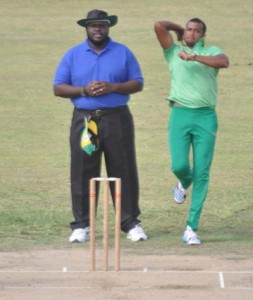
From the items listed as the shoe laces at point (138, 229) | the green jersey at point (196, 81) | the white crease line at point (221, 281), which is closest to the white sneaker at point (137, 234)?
the shoe laces at point (138, 229)

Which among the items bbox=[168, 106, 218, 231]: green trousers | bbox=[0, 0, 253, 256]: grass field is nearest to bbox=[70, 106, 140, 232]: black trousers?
bbox=[0, 0, 253, 256]: grass field

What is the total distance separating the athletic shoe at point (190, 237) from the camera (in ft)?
38.1

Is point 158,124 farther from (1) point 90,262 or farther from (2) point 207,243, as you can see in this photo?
(1) point 90,262

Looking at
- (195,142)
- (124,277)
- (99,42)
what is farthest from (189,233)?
(99,42)

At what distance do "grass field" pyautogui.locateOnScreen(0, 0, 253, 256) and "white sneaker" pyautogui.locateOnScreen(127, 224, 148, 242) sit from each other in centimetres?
10

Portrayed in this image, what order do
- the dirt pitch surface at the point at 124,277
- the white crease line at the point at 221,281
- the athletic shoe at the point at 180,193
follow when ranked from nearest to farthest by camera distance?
the dirt pitch surface at the point at 124,277 < the white crease line at the point at 221,281 < the athletic shoe at the point at 180,193

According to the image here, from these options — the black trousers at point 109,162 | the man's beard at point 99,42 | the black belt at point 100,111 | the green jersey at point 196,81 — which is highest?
the man's beard at point 99,42

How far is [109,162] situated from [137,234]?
75 cm

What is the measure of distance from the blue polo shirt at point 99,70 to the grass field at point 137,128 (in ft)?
4.42

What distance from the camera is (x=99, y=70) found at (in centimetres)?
1170

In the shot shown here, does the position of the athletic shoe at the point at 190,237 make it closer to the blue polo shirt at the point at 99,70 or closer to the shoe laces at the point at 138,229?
the shoe laces at the point at 138,229

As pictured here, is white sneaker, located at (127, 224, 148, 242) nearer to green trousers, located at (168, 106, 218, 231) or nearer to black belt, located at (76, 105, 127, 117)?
green trousers, located at (168, 106, 218, 231)

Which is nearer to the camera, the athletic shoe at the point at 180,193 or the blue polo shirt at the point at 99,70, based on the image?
the blue polo shirt at the point at 99,70

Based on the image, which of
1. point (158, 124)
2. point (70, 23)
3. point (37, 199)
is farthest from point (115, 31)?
point (37, 199)
